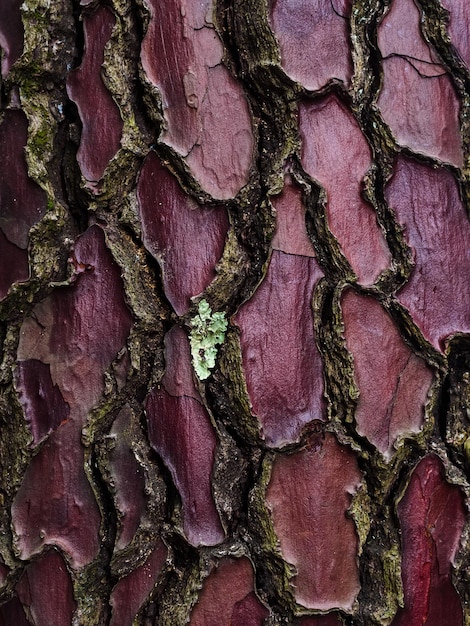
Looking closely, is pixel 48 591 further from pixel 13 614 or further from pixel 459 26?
pixel 459 26

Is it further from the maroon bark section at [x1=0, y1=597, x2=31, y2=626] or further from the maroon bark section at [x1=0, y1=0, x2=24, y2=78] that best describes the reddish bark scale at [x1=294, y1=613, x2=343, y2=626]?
the maroon bark section at [x1=0, y1=0, x2=24, y2=78]

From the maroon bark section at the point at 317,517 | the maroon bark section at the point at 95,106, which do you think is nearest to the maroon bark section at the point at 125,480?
the maroon bark section at the point at 317,517

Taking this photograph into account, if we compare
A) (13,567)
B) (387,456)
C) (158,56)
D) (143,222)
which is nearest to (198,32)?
(158,56)

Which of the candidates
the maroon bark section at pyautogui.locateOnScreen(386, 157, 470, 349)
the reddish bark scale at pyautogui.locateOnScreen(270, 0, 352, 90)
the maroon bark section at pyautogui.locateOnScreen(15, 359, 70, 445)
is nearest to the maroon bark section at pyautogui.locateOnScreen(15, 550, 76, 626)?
the maroon bark section at pyautogui.locateOnScreen(15, 359, 70, 445)

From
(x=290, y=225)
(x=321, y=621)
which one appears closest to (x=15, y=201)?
(x=290, y=225)

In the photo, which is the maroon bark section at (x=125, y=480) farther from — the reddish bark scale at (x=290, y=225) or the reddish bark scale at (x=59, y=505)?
the reddish bark scale at (x=290, y=225)
